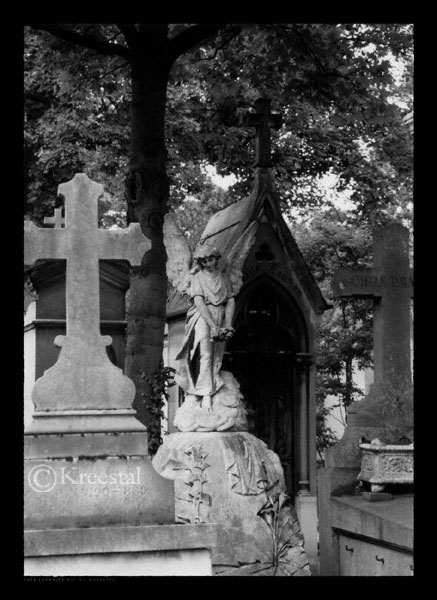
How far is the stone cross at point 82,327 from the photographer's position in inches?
250

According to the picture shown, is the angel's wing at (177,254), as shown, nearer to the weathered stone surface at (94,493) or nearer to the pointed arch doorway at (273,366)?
the pointed arch doorway at (273,366)

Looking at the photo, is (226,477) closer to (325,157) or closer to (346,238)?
(346,238)

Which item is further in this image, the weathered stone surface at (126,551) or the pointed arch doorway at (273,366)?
the pointed arch doorway at (273,366)

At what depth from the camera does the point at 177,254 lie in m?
9.48

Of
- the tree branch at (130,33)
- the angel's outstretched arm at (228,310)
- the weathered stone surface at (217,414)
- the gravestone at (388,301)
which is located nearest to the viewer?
the weathered stone surface at (217,414)

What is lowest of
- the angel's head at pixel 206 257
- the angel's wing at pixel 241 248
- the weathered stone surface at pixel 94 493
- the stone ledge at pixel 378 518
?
the stone ledge at pixel 378 518

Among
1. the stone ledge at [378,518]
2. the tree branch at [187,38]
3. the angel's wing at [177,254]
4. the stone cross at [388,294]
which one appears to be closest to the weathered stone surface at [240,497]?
the stone ledge at [378,518]

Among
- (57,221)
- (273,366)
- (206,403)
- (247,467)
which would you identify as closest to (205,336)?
(206,403)

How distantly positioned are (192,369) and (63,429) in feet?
11.1

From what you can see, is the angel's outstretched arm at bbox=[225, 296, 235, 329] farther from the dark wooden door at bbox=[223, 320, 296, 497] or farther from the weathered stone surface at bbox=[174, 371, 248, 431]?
the dark wooden door at bbox=[223, 320, 296, 497]

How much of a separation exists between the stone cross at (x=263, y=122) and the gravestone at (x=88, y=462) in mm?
5583

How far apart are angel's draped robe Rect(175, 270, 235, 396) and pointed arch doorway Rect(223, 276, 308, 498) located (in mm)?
2084

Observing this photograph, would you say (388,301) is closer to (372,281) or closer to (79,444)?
(372,281)

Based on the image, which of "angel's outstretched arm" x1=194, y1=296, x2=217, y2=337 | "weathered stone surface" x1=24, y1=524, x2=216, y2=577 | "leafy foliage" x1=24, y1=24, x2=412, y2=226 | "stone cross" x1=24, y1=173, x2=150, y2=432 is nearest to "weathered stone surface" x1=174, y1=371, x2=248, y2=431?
"angel's outstretched arm" x1=194, y1=296, x2=217, y2=337
